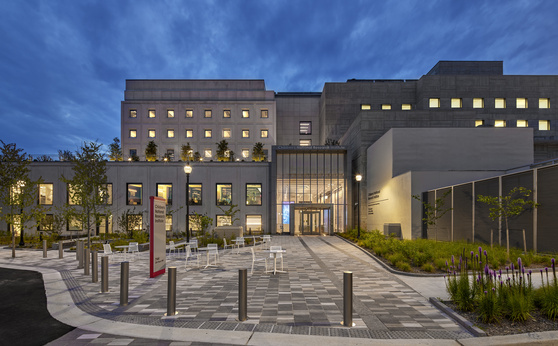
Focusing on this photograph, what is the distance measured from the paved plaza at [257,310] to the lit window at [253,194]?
25.2 metres

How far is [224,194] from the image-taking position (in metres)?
38.5

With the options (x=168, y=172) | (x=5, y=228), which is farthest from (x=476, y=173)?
(x=5, y=228)

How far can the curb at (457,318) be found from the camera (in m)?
5.89

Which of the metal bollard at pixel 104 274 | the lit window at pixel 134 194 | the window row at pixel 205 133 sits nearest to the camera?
the metal bollard at pixel 104 274

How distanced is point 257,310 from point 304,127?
5124 centimetres

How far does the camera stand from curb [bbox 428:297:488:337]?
589cm

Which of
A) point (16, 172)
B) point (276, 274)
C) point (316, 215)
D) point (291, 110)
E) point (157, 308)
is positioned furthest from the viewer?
point (291, 110)

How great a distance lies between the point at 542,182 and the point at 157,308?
635 inches

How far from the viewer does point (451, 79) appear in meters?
45.2

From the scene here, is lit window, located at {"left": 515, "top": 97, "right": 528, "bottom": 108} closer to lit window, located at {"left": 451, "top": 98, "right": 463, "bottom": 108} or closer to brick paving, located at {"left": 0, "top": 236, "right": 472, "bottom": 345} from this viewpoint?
lit window, located at {"left": 451, "top": 98, "right": 463, "bottom": 108}

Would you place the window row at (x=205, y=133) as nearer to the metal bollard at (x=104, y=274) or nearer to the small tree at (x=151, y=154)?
the small tree at (x=151, y=154)

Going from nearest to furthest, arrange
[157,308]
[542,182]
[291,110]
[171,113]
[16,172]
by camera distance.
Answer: [157,308] < [542,182] < [16,172] < [171,113] < [291,110]

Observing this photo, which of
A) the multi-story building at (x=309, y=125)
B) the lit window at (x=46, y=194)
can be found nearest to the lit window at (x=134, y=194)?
the multi-story building at (x=309, y=125)

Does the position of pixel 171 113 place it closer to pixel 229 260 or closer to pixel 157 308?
pixel 229 260
